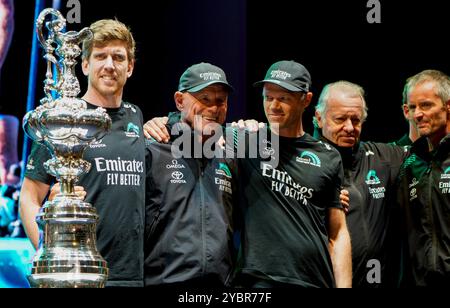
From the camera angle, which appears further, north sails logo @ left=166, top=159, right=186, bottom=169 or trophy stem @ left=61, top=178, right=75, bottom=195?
north sails logo @ left=166, top=159, right=186, bottom=169

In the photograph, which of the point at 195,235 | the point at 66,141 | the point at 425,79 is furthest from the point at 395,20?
the point at 66,141

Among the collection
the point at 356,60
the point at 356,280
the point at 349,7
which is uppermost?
the point at 349,7

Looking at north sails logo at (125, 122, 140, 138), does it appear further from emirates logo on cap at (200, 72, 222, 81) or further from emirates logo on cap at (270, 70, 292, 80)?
emirates logo on cap at (270, 70, 292, 80)

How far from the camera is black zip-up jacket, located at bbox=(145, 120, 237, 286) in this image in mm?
2492

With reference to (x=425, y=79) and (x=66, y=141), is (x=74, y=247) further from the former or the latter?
(x=425, y=79)

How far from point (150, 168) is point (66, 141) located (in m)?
0.83

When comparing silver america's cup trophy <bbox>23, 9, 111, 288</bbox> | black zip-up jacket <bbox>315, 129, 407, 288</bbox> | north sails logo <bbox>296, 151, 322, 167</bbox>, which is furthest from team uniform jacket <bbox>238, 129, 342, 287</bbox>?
silver america's cup trophy <bbox>23, 9, 111, 288</bbox>

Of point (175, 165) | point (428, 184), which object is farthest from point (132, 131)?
point (428, 184)

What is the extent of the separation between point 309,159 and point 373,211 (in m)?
0.53

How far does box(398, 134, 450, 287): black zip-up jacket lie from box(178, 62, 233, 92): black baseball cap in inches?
35.2

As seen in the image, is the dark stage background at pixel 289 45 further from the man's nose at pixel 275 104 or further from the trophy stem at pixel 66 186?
the trophy stem at pixel 66 186

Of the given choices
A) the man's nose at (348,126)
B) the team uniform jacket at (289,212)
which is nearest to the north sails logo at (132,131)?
the team uniform jacket at (289,212)

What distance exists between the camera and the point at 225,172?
8.75ft

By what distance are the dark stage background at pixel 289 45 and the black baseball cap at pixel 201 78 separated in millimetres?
1397
